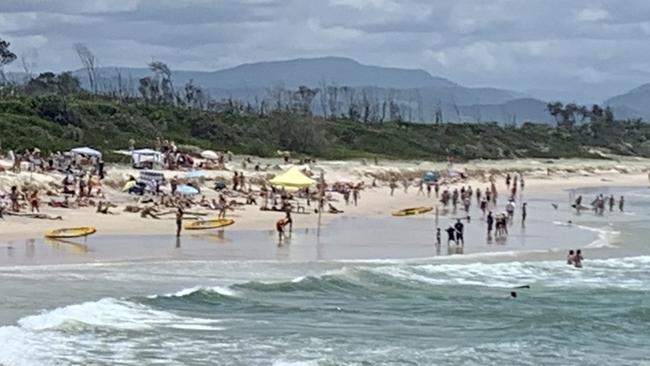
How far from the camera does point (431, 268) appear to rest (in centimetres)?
3042

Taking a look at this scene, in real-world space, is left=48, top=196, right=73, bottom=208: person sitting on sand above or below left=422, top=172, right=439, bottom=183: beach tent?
below

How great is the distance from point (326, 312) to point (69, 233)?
12523mm

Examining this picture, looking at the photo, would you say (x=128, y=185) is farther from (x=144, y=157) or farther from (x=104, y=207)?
(x=144, y=157)

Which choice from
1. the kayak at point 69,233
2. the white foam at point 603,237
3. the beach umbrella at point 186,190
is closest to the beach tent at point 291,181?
the beach umbrella at point 186,190

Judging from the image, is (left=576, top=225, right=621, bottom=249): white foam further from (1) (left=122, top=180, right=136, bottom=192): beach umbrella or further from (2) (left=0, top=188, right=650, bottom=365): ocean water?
(1) (left=122, top=180, right=136, bottom=192): beach umbrella

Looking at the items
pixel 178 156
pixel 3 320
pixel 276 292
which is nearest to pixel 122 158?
pixel 178 156

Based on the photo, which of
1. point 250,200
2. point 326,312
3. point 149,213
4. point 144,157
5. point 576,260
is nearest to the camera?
point 326,312

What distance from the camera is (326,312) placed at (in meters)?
23.3

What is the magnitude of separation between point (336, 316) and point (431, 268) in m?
7.93

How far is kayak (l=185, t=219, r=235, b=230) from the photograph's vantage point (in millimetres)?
37553

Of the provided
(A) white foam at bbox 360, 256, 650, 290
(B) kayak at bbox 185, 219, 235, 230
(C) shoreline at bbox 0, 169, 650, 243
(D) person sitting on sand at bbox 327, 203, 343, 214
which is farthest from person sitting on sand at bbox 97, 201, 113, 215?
(A) white foam at bbox 360, 256, 650, 290

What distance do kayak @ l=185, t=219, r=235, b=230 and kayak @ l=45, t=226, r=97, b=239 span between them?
14.2 ft

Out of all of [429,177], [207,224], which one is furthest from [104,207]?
[429,177]

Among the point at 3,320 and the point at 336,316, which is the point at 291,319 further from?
the point at 3,320
